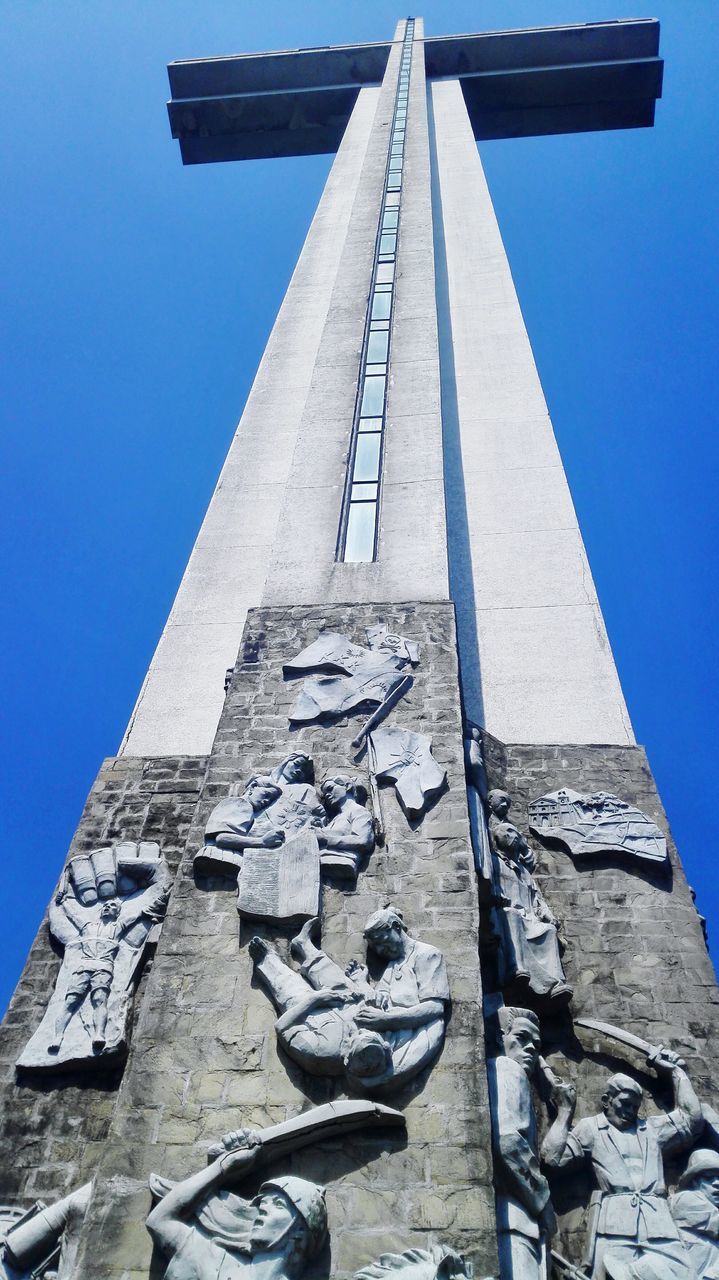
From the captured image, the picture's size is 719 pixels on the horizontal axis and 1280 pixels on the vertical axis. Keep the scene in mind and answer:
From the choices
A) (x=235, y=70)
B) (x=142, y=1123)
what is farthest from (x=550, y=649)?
(x=235, y=70)

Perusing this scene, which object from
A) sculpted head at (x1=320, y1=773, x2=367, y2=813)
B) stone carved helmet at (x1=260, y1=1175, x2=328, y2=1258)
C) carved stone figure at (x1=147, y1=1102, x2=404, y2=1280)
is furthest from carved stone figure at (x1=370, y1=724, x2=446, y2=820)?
stone carved helmet at (x1=260, y1=1175, x2=328, y2=1258)

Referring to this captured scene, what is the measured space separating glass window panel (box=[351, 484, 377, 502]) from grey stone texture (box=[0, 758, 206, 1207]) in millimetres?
3827

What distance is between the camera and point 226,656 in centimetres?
994

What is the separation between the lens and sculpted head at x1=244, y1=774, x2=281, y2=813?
6.86 m

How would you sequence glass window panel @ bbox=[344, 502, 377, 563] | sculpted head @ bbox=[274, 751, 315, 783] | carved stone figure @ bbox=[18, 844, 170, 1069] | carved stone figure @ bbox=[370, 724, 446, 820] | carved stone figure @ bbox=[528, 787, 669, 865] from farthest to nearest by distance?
glass window panel @ bbox=[344, 502, 377, 563] < carved stone figure @ bbox=[528, 787, 669, 865] < sculpted head @ bbox=[274, 751, 315, 783] < carved stone figure @ bbox=[370, 724, 446, 820] < carved stone figure @ bbox=[18, 844, 170, 1069]

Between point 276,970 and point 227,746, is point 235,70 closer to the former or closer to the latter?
point 227,746

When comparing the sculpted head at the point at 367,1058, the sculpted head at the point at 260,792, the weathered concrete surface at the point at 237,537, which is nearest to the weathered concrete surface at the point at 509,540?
the weathered concrete surface at the point at 237,537

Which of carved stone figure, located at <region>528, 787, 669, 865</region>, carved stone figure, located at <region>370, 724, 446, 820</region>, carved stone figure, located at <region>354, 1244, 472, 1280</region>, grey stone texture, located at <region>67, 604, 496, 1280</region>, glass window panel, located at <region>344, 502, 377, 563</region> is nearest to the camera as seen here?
carved stone figure, located at <region>354, 1244, 472, 1280</region>

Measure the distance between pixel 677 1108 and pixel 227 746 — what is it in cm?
356

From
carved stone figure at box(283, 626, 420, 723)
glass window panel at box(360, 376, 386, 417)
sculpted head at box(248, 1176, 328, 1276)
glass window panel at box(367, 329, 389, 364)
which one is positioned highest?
glass window panel at box(367, 329, 389, 364)

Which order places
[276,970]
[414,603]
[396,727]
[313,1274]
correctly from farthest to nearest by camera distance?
[414,603] < [396,727] < [276,970] < [313,1274]

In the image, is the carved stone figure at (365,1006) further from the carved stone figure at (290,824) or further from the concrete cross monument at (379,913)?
the carved stone figure at (290,824)

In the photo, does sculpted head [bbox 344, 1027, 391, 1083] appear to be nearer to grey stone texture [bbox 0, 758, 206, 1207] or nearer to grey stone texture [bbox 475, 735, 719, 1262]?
grey stone texture [bbox 475, 735, 719, 1262]

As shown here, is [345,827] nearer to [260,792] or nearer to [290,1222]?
[260,792]
